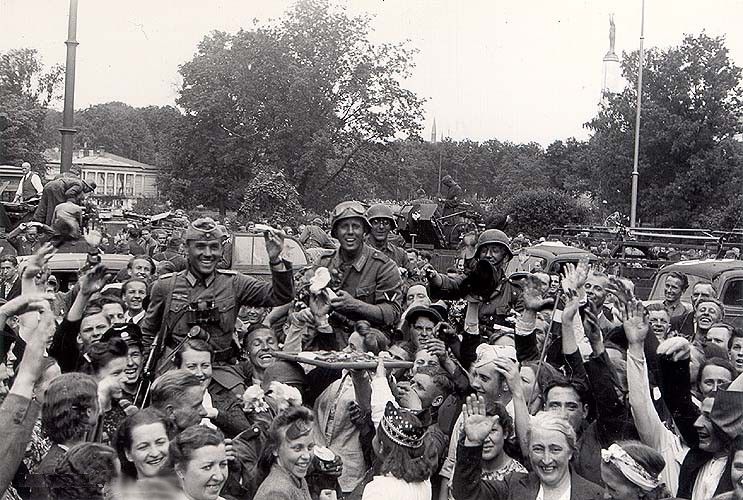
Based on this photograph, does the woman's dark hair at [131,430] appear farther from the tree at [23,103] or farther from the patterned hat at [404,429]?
the tree at [23,103]

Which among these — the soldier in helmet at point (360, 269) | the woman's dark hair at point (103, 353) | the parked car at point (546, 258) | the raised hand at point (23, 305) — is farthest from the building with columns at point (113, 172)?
the raised hand at point (23, 305)

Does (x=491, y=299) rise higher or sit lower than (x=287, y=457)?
higher

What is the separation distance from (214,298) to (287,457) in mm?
1676

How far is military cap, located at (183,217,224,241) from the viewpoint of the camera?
5082mm

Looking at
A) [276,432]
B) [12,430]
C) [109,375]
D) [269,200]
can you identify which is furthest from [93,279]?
[269,200]

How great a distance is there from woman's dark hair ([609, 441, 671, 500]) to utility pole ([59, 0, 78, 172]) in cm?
685

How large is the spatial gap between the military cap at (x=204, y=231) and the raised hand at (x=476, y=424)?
208 cm

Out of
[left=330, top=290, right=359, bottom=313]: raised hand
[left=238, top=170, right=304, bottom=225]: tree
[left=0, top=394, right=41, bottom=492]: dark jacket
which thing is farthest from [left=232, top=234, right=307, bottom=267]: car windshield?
[left=0, top=394, right=41, bottom=492]: dark jacket

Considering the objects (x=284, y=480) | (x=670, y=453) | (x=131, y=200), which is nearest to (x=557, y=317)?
(x=670, y=453)

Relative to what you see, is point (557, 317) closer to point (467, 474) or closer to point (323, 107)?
point (467, 474)

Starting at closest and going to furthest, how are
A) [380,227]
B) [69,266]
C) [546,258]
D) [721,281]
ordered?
[380,227], [69,266], [721,281], [546,258]

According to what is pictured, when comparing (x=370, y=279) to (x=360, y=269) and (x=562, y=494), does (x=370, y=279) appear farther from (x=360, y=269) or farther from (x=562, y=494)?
(x=562, y=494)

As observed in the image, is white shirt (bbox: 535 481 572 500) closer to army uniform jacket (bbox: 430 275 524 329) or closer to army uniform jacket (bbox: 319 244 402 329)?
army uniform jacket (bbox: 319 244 402 329)

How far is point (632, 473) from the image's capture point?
3.45m
